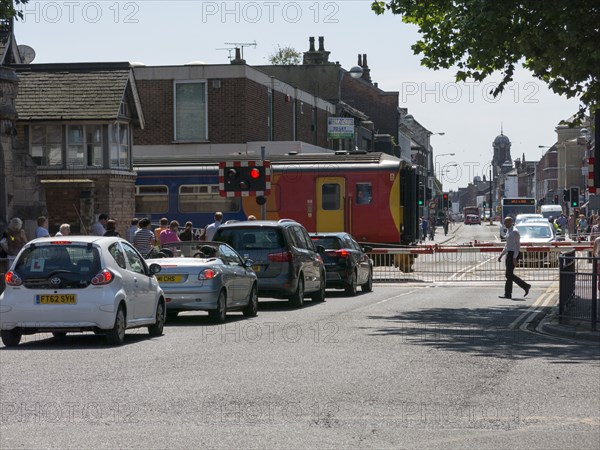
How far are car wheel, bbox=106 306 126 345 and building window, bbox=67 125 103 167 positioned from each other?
963 inches

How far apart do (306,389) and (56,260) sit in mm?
6177

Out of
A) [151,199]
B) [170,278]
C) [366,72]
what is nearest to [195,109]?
[151,199]

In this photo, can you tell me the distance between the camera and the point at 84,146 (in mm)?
41062

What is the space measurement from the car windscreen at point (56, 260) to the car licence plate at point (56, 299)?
0.31m

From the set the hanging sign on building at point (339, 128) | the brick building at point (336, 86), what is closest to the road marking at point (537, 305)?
the hanging sign on building at point (339, 128)

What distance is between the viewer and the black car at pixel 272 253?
2462 cm

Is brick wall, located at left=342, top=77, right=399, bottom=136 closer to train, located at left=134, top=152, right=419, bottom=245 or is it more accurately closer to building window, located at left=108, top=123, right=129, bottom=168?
train, located at left=134, top=152, right=419, bottom=245

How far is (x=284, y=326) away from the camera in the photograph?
66.1 ft

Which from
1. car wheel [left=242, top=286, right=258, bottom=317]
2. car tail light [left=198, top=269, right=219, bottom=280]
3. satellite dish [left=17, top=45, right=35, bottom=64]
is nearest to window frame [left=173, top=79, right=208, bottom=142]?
satellite dish [left=17, top=45, right=35, bottom=64]

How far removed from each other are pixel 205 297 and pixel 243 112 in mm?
36175

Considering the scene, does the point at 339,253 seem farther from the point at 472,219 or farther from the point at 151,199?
the point at 472,219

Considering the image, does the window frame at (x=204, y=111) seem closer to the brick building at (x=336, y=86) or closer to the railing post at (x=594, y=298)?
the brick building at (x=336, y=86)

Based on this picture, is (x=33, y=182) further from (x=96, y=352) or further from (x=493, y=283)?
(x=96, y=352)

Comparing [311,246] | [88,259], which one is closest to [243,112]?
[311,246]
